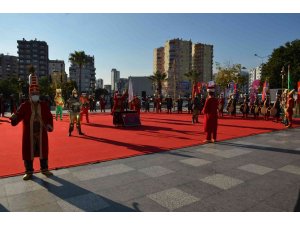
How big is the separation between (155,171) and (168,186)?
96cm

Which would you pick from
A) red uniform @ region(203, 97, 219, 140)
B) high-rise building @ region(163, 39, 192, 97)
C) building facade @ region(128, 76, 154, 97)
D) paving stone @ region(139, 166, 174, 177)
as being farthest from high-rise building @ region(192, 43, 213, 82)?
paving stone @ region(139, 166, 174, 177)

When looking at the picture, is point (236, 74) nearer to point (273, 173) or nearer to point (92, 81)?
point (273, 173)

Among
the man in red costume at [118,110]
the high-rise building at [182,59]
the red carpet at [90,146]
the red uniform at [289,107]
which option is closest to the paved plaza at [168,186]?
the red carpet at [90,146]

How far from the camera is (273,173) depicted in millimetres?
5699

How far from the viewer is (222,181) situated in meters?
5.15

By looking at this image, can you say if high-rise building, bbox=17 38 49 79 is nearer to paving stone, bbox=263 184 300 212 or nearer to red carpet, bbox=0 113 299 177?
red carpet, bbox=0 113 299 177

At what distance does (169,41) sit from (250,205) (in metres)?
111

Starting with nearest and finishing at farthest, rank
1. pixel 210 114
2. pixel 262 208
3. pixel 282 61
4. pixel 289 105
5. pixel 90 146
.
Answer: pixel 262 208, pixel 90 146, pixel 210 114, pixel 289 105, pixel 282 61

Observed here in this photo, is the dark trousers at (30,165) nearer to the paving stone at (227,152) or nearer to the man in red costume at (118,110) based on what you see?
the paving stone at (227,152)

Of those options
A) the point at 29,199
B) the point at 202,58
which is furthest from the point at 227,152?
the point at 202,58

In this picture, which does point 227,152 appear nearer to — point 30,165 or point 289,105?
point 30,165

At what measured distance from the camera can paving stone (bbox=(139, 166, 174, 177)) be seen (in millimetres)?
5625

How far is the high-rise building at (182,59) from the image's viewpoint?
110 metres
